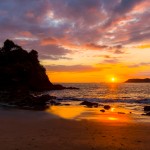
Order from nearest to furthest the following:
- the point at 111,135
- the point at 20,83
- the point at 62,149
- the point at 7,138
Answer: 1. the point at 62,149
2. the point at 7,138
3. the point at 111,135
4. the point at 20,83

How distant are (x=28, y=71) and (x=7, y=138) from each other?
80.2m

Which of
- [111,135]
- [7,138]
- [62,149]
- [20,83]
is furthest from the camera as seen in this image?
[20,83]

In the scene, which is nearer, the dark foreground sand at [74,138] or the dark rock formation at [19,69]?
the dark foreground sand at [74,138]

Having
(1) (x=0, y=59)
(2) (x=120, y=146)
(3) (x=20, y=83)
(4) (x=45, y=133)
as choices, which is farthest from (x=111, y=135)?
(1) (x=0, y=59)

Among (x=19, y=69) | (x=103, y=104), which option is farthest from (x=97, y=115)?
(x=19, y=69)

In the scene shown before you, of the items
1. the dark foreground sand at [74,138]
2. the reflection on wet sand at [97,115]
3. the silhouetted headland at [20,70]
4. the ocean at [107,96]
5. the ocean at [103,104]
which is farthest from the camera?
the silhouetted headland at [20,70]

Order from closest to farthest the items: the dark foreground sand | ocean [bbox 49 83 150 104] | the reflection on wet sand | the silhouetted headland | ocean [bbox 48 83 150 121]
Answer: the dark foreground sand, the reflection on wet sand, ocean [bbox 48 83 150 121], ocean [bbox 49 83 150 104], the silhouetted headland

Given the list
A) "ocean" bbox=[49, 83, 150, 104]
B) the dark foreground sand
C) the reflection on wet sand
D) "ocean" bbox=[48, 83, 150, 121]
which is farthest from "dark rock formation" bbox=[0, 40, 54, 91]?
the dark foreground sand

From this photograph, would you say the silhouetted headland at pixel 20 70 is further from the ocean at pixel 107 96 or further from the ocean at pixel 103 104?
the ocean at pixel 103 104

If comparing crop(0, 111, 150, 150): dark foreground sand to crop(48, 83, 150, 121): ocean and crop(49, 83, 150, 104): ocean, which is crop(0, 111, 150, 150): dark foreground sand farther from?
crop(49, 83, 150, 104): ocean

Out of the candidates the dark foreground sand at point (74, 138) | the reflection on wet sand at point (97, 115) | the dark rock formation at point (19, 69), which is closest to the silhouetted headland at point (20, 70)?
the dark rock formation at point (19, 69)

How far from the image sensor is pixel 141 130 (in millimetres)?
15391

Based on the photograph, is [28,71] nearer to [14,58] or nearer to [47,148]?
[14,58]

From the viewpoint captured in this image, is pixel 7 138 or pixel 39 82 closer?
Result: pixel 7 138
